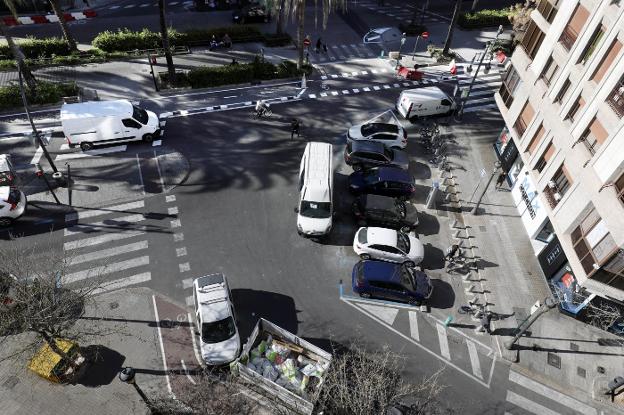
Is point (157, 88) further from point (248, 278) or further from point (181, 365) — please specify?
point (181, 365)

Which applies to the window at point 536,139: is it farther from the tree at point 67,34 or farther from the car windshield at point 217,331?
the tree at point 67,34

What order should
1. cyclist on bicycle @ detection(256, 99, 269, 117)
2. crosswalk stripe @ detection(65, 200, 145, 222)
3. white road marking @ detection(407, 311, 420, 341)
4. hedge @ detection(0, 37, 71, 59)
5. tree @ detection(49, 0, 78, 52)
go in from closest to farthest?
1. white road marking @ detection(407, 311, 420, 341)
2. crosswalk stripe @ detection(65, 200, 145, 222)
3. cyclist on bicycle @ detection(256, 99, 269, 117)
4. tree @ detection(49, 0, 78, 52)
5. hedge @ detection(0, 37, 71, 59)

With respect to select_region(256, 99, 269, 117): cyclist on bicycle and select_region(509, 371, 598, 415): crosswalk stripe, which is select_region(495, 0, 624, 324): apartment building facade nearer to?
select_region(509, 371, 598, 415): crosswalk stripe

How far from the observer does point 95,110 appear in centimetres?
2825

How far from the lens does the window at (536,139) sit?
25.1m

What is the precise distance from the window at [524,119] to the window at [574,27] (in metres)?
4.35

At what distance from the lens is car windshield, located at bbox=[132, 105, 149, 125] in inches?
1146

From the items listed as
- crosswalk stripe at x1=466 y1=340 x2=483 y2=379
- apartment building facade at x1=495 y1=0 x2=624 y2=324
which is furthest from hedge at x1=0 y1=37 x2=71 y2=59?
crosswalk stripe at x1=466 y1=340 x2=483 y2=379

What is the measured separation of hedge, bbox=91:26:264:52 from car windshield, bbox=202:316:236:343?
107 feet

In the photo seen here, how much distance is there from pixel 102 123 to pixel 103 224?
825 cm

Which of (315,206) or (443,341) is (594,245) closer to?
(443,341)

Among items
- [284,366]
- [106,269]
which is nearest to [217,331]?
[284,366]

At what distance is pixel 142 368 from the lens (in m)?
18.9

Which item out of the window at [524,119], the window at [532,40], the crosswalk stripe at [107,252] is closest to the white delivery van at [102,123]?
the crosswalk stripe at [107,252]
